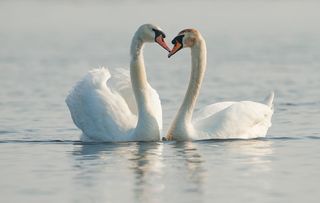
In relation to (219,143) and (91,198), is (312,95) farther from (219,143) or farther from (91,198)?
(91,198)

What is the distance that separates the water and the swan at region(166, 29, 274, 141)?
257 millimetres

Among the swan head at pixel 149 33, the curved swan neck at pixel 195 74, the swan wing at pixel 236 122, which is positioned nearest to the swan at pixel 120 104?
the swan head at pixel 149 33

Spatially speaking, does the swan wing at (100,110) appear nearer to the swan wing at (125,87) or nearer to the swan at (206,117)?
the swan wing at (125,87)

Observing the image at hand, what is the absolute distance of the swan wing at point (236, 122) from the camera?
15656mm

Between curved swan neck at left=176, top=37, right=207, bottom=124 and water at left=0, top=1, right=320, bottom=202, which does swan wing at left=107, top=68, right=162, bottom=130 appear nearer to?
curved swan neck at left=176, top=37, right=207, bottom=124

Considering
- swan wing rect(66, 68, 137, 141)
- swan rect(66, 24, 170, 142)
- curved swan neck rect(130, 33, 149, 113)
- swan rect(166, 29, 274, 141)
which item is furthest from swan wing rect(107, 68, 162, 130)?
swan rect(166, 29, 274, 141)

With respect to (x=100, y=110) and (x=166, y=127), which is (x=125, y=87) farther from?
(x=166, y=127)

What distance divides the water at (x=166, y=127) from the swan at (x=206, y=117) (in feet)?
0.84

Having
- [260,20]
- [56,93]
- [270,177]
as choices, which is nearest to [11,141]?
[270,177]

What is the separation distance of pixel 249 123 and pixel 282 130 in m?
1.13

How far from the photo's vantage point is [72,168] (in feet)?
43.6

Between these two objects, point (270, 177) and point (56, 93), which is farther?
point (56, 93)

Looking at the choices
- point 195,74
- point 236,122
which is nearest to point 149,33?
point 195,74

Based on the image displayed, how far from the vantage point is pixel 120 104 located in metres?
15.9
